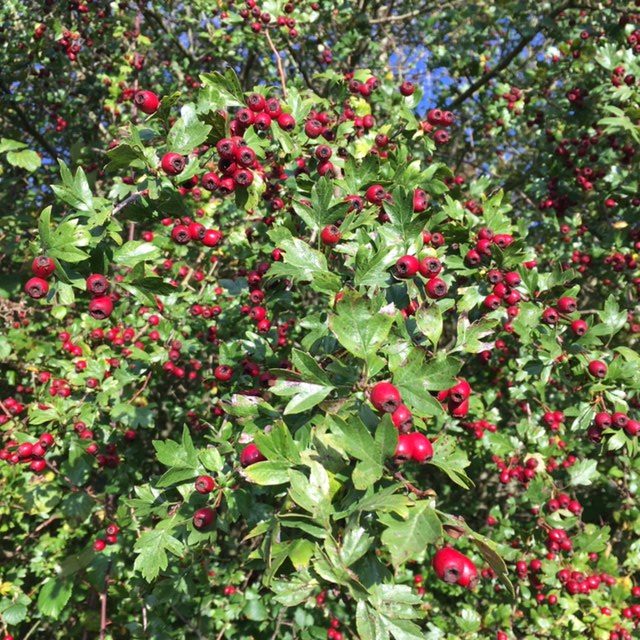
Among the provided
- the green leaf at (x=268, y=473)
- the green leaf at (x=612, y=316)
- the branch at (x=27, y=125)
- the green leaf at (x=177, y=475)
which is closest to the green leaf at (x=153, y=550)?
the green leaf at (x=177, y=475)

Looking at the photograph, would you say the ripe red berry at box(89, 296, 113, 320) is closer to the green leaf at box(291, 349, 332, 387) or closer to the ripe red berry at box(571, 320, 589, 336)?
the green leaf at box(291, 349, 332, 387)

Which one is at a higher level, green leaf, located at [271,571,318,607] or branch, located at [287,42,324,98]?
branch, located at [287,42,324,98]

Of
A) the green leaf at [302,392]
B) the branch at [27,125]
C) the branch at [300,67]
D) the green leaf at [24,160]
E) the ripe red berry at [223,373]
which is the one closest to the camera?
the green leaf at [302,392]

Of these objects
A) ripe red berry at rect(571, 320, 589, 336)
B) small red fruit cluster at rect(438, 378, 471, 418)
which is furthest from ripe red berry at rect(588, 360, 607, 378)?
small red fruit cluster at rect(438, 378, 471, 418)

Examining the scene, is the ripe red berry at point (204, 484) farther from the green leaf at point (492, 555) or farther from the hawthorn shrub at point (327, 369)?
the green leaf at point (492, 555)

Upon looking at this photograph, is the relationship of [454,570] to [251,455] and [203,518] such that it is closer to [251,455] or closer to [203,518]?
[251,455]

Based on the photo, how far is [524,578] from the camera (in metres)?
2.76

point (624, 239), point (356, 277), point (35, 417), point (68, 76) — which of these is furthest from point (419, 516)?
point (68, 76)

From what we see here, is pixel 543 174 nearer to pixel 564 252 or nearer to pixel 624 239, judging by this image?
pixel 564 252

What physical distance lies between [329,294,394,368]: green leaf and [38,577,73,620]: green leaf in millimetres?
2337

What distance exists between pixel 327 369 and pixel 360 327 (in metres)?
0.15

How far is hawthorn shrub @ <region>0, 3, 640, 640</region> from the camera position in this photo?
1310mm

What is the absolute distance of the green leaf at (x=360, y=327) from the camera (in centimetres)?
133

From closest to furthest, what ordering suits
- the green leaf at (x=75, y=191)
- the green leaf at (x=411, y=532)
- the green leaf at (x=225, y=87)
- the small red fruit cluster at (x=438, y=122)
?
the green leaf at (x=411, y=532)
the green leaf at (x=75, y=191)
the green leaf at (x=225, y=87)
the small red fruit cluster at (x=438, y=122)
